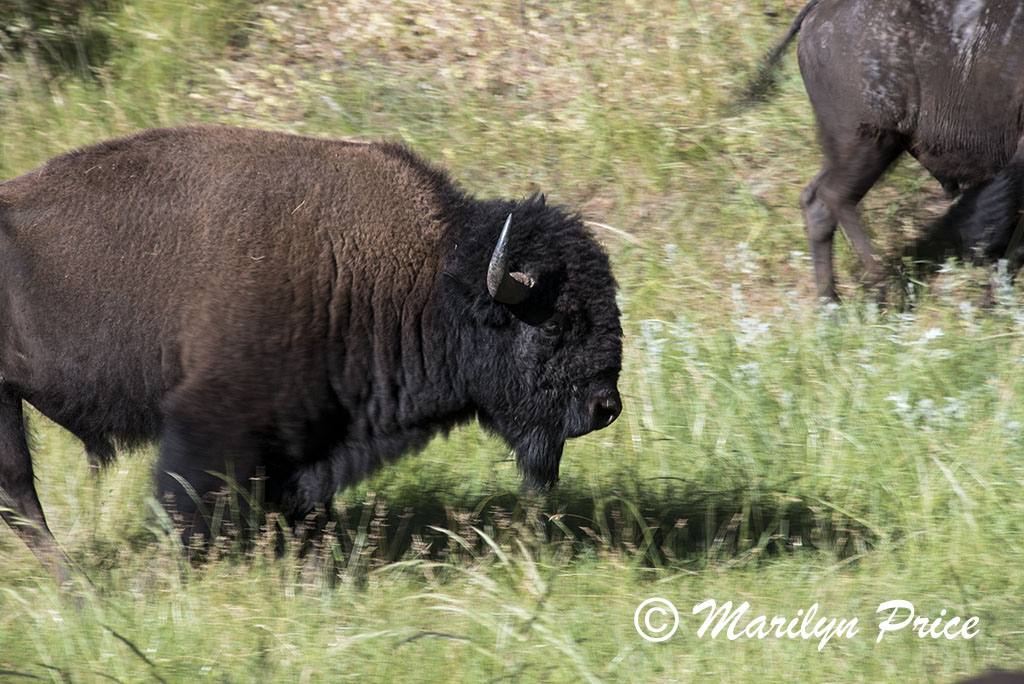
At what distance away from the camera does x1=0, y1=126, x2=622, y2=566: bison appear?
412cm

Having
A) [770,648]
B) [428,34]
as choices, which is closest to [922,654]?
[770,648]

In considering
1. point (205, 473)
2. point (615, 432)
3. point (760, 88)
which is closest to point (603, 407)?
point (615, 432)

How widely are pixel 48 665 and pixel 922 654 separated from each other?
9.22 ft

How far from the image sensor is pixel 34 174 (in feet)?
14.1

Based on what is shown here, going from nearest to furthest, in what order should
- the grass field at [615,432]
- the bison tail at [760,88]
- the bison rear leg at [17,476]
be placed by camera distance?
the grass field at [615,432] < the bison rear leg at [17,476] < the bison tail at [760,88]

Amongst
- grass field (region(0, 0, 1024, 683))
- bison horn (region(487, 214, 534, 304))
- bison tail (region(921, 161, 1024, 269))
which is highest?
bison horn (region(487, 214, 534, 304))

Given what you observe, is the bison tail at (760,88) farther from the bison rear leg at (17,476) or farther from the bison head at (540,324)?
the bison rear leg at (17,476)

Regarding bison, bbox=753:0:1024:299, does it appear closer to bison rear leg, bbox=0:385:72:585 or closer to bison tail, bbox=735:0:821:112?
bison tail, bbox=735:0:821:112

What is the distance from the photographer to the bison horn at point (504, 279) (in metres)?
4.10

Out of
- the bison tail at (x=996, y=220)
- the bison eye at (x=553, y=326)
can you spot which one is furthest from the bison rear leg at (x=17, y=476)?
the bison tail at (x=996, y=220)

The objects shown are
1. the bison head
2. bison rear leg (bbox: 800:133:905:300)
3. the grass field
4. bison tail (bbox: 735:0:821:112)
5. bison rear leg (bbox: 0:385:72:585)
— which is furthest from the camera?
bison tail (bbox: 735:0:821:112)

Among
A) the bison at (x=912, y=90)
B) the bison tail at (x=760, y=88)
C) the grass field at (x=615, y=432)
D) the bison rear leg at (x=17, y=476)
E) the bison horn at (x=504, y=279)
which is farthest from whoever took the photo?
the bison tail at (x=760, y=88)

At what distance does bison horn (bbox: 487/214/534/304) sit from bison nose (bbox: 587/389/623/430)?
0.52m

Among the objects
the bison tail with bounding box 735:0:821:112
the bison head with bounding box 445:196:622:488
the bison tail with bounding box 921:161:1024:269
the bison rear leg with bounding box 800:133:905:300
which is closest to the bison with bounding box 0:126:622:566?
the bison head with bounding box 445:196:622:488
